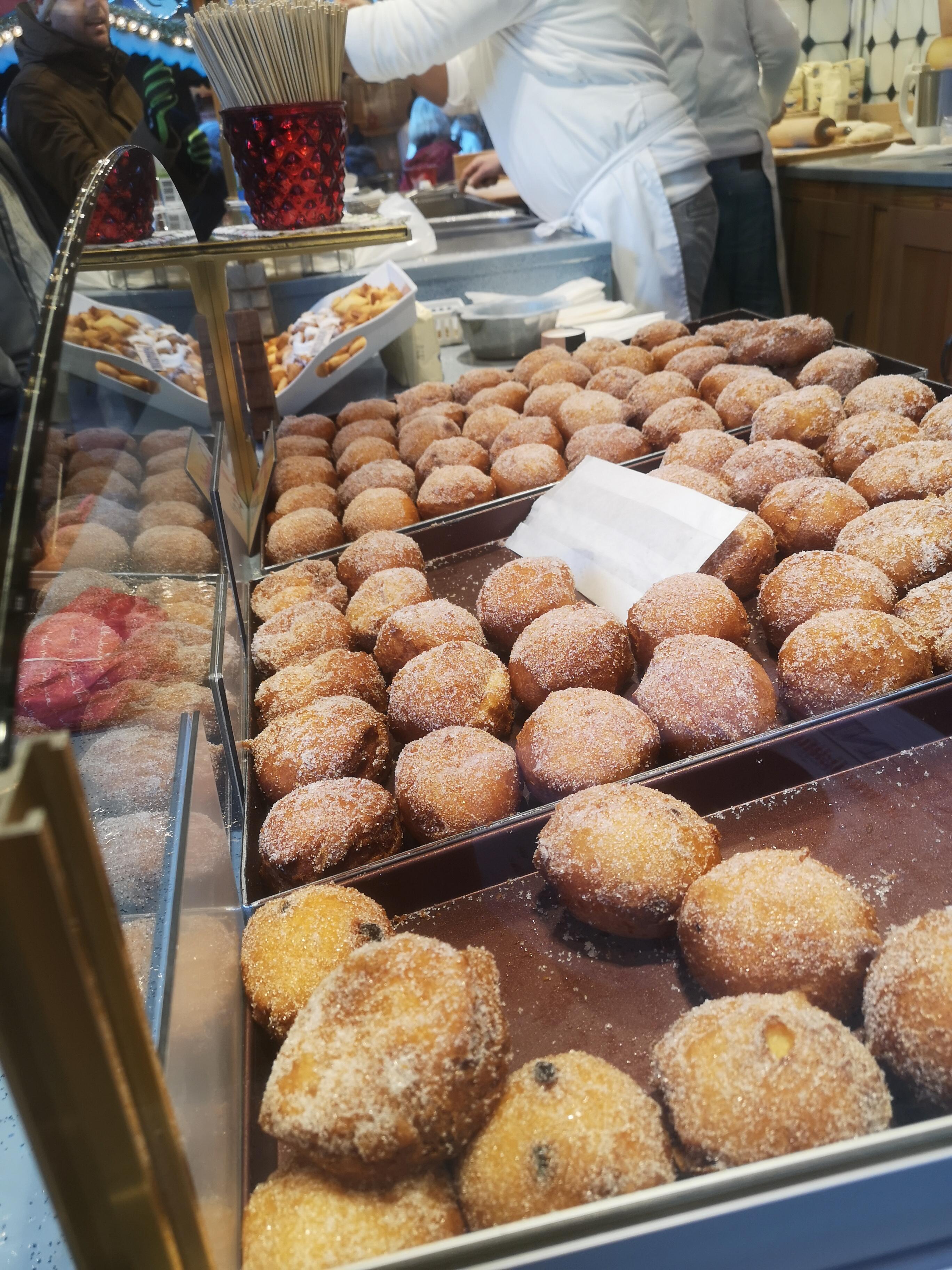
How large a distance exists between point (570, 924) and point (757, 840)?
22cm

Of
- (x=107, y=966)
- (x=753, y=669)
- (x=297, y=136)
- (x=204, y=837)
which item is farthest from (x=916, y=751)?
(x=297, y=136)

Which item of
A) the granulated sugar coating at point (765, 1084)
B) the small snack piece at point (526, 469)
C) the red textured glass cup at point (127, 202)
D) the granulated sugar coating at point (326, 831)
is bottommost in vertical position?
the granulated sugar coating at point (326, 831)

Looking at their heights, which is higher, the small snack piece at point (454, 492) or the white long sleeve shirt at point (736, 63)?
the white long sleeve shirt at point (736, 63)

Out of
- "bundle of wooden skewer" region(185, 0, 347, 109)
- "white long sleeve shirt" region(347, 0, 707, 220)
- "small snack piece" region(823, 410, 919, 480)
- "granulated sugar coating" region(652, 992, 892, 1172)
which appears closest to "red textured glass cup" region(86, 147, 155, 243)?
"bundle of wooden skewer" region(185, 0, 347, 109)

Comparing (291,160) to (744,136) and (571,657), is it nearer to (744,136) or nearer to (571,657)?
(571,657)

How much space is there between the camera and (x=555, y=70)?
9.93ft

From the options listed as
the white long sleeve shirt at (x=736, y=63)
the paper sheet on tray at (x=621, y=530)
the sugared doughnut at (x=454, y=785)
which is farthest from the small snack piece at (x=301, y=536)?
the white long sleeve shirt at (x=736, y=63)

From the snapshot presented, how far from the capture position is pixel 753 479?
5.08 feet

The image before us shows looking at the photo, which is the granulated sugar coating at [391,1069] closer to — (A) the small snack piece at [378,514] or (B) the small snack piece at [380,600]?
(B) the small snack piece at [380,600]

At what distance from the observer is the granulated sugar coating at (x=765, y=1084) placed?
0.58m

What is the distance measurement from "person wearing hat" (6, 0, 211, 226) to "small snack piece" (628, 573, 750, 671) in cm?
95

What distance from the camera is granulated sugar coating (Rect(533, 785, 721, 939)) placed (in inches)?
32.2

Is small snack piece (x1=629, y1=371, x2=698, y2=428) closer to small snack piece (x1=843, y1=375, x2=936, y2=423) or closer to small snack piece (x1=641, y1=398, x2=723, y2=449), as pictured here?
small snack piece (x1=641, y1=398, x2=723, y2=449)

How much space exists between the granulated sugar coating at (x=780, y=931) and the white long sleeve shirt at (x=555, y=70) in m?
2.94
